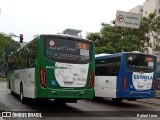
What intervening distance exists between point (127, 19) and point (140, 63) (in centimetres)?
1105

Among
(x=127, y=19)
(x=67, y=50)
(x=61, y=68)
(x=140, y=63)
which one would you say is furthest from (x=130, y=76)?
(x=127, y=19)

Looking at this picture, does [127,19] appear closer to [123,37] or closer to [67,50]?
[123,37]

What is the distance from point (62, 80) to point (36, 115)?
1800 mm

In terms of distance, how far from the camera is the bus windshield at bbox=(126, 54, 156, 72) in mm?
16875

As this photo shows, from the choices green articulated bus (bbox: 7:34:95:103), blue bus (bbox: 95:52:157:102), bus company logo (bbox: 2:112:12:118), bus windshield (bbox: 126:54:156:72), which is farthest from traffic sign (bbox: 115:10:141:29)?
bus company logo (bbox: 2:112:12:118)

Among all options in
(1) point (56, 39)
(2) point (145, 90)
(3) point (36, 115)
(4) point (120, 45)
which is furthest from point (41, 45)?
(4) point (120, 45)

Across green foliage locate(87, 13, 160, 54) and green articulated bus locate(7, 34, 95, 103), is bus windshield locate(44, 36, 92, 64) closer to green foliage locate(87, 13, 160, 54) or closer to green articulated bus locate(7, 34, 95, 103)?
green articulated bus locate(7, 34, 95, 103)

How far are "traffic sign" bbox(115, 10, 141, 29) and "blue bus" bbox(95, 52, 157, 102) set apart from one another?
979 cm

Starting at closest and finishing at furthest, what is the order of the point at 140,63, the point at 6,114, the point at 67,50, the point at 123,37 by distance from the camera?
the point at 6,114
the point at 67,50
the point at 140,63
the point at 123,37

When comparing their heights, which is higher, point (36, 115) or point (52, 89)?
point (52, 89)

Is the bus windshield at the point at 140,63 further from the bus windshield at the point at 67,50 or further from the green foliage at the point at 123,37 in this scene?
the green foliage at the point at 123,37

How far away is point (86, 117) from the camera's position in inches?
476

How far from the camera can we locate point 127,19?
27.6 m

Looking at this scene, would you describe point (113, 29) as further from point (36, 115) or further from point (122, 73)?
point (36, 115)
